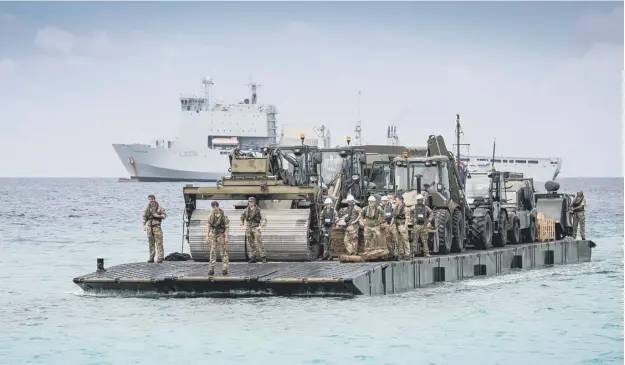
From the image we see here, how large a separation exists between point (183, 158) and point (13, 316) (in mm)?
120779

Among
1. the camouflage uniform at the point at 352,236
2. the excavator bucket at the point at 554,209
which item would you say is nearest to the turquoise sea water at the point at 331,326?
the camouflage uniform at the point at 352,236

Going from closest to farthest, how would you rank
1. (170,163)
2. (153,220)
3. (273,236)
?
(273,236)
(153,220)
(170,163)

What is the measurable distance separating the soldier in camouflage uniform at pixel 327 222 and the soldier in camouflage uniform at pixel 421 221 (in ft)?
6.11

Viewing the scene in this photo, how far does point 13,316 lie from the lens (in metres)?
24.3

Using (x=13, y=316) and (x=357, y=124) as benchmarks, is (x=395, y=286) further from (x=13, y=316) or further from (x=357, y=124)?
(x=357, y=124)

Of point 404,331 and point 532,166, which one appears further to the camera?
point 532,166

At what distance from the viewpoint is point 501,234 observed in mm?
33125

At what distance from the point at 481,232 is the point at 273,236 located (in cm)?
720

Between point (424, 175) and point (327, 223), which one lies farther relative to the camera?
point (424, 175)

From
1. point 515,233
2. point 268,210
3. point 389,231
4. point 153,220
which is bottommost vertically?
point 515,233

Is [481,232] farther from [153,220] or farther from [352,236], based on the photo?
[153,220]

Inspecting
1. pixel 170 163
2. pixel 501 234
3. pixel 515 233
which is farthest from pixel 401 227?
pixel 170 163

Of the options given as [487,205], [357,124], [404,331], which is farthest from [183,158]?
[404,331]

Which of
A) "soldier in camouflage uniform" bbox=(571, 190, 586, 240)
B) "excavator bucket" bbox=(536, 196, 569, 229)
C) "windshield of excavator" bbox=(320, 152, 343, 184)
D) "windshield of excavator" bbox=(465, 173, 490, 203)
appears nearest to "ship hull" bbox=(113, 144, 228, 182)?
"excavator bucket" bbox=(536, 196, 569, 229)
